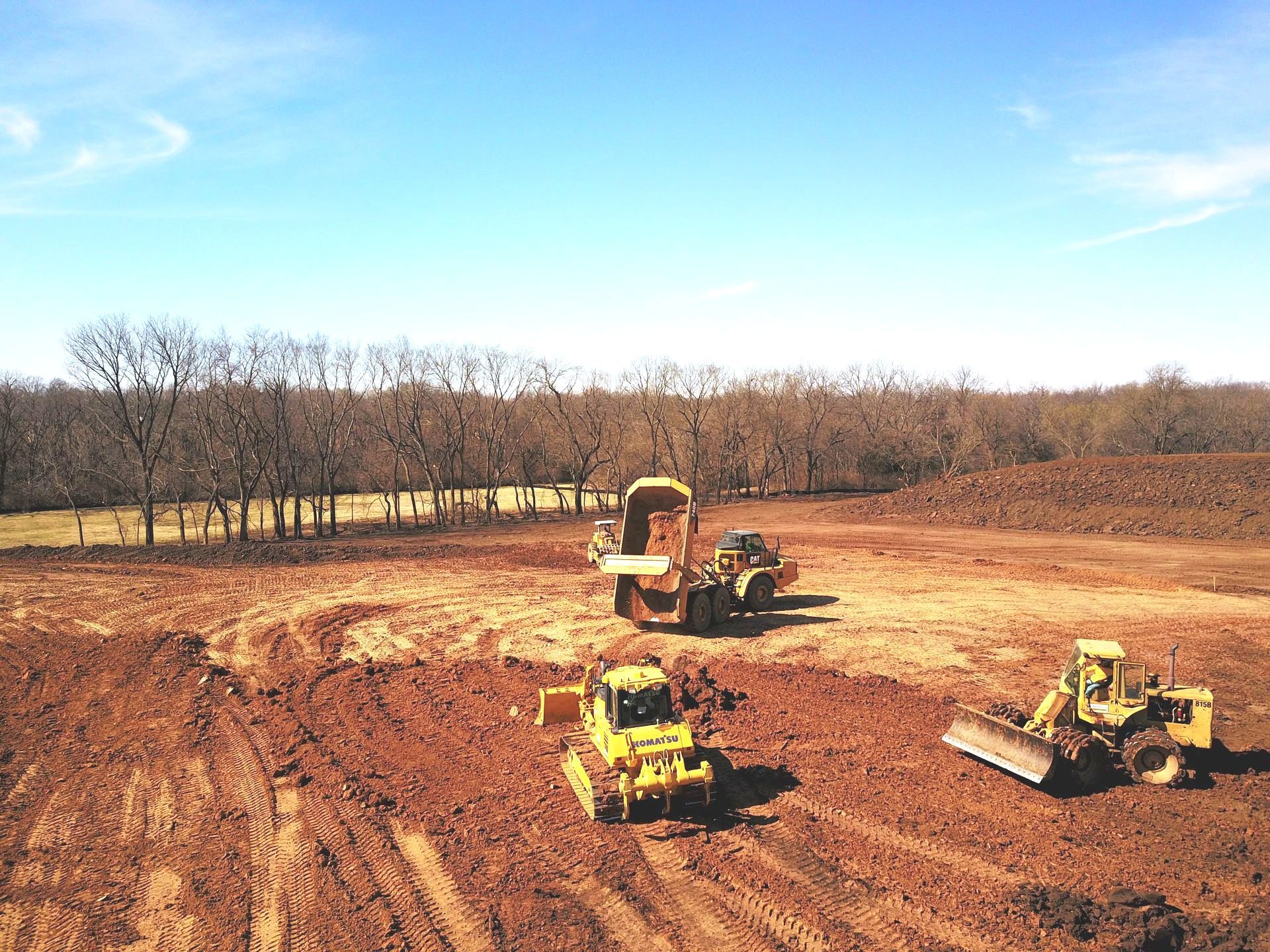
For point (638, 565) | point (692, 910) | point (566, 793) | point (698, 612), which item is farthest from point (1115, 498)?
point (692, 910)

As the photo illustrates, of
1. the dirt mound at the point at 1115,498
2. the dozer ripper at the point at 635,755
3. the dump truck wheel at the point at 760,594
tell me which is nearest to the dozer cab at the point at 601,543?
the dump truck wheel at the point at 760,594

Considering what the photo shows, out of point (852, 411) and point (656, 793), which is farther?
point (852, 411)

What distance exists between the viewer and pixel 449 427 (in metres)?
54.8

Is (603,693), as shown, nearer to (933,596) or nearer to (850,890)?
(850,890)

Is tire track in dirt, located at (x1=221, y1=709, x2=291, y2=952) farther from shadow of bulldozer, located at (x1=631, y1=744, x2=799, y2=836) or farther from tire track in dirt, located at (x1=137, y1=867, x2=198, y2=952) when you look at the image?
shadow of bulldozer, located at (x1=631, y1=744, x2=799, y2=836)

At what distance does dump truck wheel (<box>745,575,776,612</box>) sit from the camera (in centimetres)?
2280

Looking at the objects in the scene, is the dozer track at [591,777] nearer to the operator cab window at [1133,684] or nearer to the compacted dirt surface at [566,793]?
the compacted dirt surface at [566,793]

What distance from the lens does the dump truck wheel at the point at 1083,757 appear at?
37.0 ft

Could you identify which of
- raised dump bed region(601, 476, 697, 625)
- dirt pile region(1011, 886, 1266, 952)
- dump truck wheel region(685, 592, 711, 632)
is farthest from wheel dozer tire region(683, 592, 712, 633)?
dirt pile region(1011, 886, 1266, 952)

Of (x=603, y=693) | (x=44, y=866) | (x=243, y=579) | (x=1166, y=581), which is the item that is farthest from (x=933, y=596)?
(x=243, y=579)

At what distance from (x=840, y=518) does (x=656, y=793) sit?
4205 cm

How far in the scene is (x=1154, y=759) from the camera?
37.9 ft

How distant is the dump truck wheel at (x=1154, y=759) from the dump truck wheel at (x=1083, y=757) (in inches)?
15.9

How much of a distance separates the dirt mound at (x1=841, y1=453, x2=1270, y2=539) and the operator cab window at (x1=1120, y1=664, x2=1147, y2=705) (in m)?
32.9
